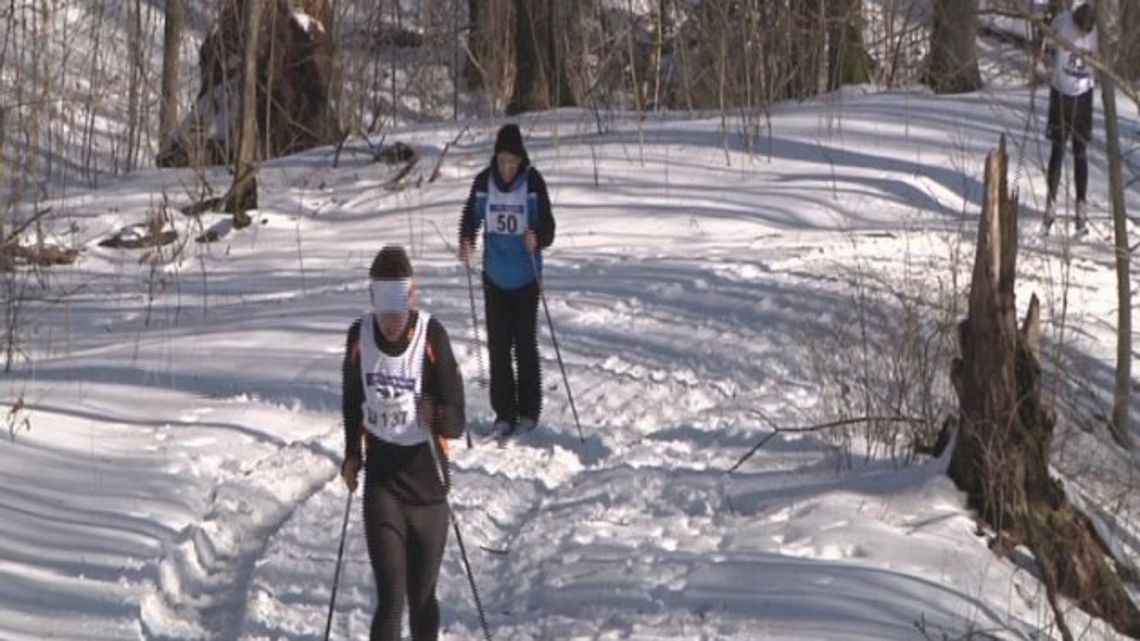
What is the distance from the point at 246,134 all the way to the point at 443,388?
40.4 ft

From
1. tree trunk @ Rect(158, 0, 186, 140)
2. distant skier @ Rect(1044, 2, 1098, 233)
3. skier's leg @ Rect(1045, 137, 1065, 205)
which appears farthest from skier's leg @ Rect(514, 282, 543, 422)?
tree trunk @ Rect(158, 0, 186, 140)

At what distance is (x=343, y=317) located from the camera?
15.5 m

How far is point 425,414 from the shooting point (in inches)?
310

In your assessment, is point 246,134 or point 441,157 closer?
point 246,134

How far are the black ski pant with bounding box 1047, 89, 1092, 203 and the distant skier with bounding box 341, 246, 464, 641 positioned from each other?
1082 cm

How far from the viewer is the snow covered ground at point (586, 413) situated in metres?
9.22

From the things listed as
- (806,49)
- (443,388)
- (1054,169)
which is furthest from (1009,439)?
(806,49)

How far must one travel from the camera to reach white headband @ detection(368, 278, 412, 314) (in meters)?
7.82

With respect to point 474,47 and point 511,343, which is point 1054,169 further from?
point 474,47

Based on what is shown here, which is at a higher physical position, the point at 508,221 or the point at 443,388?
the point at 508,221

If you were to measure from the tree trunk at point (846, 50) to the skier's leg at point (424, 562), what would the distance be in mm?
18568

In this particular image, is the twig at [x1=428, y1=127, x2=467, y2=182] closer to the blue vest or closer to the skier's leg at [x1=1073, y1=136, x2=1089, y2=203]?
the skier's leg at [x1=1073, y1=136, x2=1089, y2=203]

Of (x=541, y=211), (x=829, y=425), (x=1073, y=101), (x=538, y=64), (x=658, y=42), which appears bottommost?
(x=829, y=425)

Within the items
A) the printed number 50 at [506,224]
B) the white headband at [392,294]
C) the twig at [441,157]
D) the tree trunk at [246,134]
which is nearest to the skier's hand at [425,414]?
the white headband at [392,294]
